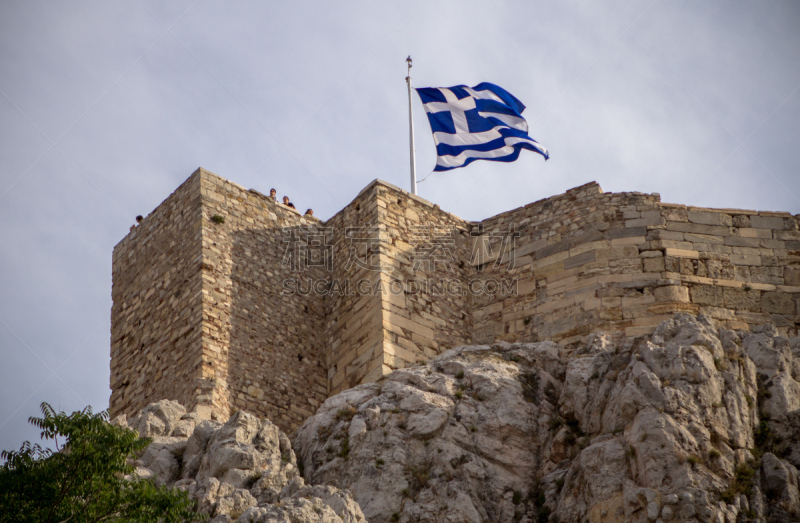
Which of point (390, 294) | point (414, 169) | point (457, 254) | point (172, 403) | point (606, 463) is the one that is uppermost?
point (414, 169)

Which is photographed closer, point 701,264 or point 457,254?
point 701,264

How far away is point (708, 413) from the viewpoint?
1639 cm

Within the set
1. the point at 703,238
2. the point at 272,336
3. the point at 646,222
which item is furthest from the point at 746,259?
the point at 272,336

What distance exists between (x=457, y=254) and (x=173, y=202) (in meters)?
5.92

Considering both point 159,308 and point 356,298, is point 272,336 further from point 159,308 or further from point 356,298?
point 159,308

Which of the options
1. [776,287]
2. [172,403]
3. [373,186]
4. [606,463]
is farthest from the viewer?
[373,186]

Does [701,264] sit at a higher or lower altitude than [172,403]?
higher

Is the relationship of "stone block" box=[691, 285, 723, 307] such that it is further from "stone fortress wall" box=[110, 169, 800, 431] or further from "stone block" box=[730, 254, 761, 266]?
"stone block" box=[730, 254, 761, 266]

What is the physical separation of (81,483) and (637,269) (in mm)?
11855

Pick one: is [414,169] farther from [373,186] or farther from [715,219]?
[715,219]

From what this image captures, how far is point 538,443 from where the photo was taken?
1752cm

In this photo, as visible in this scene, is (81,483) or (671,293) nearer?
(81,483)

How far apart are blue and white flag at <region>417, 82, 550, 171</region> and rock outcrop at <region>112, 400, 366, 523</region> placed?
843 cm

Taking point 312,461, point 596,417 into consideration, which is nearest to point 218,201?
point 312,461
